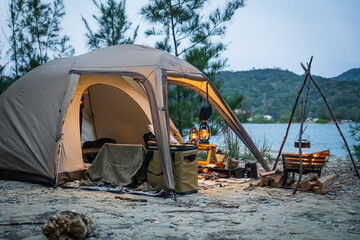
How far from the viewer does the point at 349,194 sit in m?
5.18

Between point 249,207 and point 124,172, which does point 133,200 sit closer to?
point 124,172

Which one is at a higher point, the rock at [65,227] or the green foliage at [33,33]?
the green foliage at [33,33]

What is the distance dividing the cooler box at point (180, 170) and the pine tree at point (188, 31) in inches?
156

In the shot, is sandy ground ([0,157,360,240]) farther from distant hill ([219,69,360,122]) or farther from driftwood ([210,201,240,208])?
distant hill ([219,69,360,122])

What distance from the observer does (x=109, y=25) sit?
10180 mm

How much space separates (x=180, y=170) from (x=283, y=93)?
24694 mm

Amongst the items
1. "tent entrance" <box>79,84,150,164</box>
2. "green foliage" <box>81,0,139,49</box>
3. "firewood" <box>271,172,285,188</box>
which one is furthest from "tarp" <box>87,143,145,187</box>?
"green foliage" <box>81,0,139,49</box>

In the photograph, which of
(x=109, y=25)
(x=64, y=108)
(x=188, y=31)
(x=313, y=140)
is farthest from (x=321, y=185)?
(x=313, y=140)

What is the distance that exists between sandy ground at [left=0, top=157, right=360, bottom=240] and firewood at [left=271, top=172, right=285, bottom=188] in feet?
0.58

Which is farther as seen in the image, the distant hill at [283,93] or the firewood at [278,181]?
the distant hill at [283,93]

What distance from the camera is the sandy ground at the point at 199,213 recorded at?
335cm

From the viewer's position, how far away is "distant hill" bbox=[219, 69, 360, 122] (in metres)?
25.9

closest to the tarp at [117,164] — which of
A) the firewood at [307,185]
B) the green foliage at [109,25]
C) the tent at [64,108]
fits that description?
the tent at [64,108]

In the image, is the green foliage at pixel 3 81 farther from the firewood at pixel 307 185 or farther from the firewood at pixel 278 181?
the firewood at pixel 307 185
